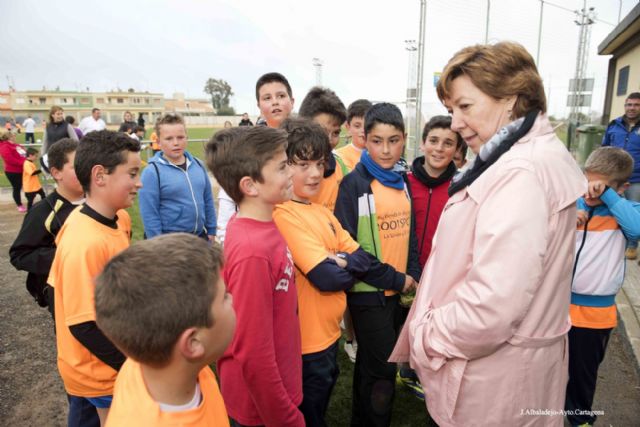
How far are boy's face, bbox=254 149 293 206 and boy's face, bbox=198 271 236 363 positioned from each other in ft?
2.03

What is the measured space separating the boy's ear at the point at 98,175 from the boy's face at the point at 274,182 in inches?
40.2

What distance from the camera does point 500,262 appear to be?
4.34ft

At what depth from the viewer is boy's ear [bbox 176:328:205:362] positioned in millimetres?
1178

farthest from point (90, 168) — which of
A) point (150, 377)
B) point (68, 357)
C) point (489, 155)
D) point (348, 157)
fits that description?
point (348, 157)

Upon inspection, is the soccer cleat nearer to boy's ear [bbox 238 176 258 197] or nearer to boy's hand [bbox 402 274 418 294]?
boy's hand [bbox 402 274 418 294]

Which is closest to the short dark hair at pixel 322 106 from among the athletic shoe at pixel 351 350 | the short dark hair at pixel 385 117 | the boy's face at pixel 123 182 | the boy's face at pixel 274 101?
the boy's face at pixel 274 101

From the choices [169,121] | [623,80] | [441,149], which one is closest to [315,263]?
[441,149]

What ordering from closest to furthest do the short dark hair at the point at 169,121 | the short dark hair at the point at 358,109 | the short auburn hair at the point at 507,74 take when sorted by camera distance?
1. the short auburn hair at the point at 507,74
2. the short dark hair at the point at 169,121
3. the short dark hair at the point at 358,109

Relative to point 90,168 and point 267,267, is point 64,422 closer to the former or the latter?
point 90,168

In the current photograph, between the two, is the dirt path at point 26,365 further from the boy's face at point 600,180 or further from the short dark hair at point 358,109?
the boy's face at point 600,180

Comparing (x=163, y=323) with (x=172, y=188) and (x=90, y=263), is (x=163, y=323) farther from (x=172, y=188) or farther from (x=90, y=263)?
(x=172, y=188)

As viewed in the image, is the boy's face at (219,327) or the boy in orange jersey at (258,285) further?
the boy in orange jersey at (258,285)

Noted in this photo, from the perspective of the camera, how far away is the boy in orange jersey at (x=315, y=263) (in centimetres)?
207

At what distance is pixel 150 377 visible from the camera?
1.21 meters
